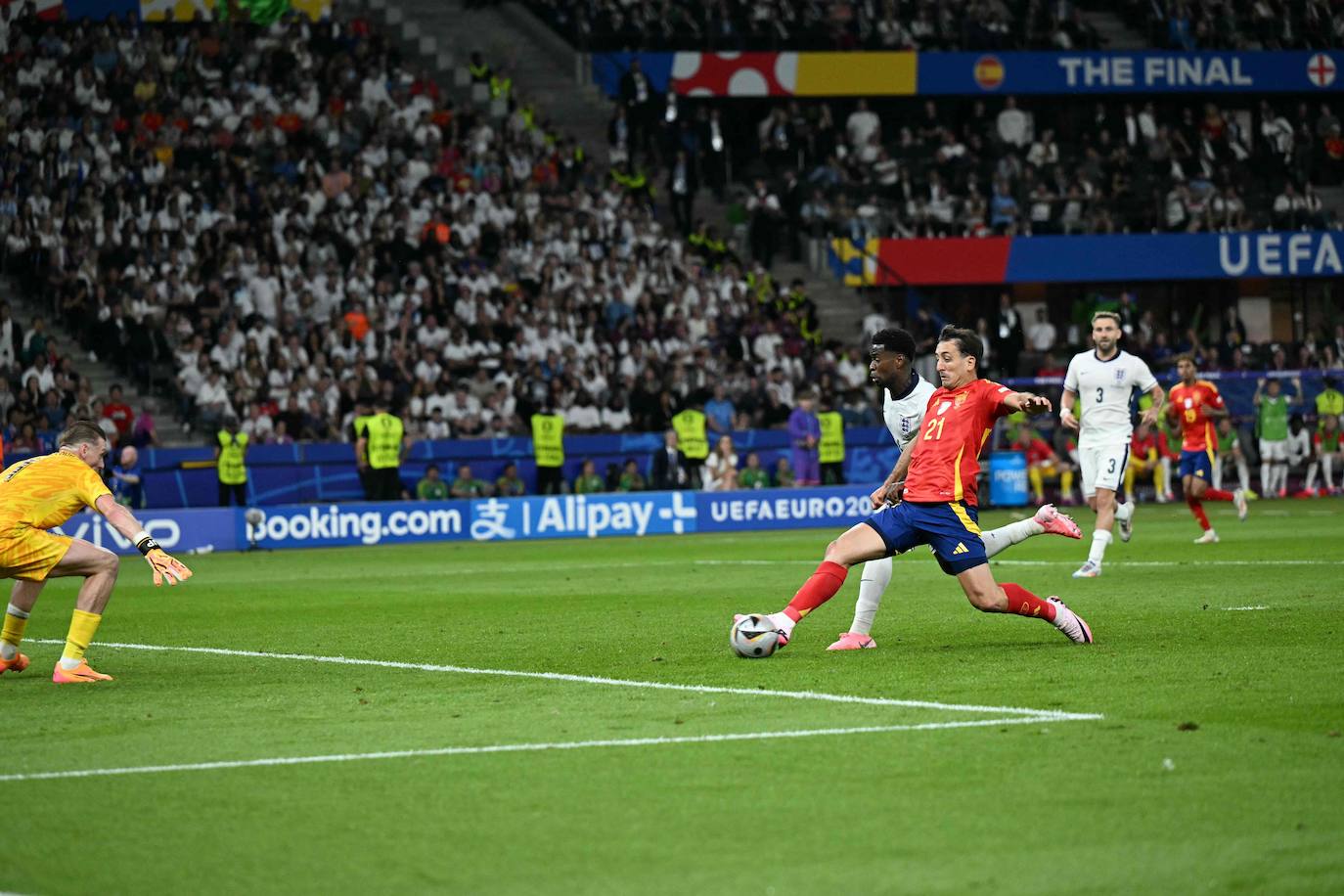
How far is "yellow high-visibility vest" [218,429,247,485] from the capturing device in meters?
31.0

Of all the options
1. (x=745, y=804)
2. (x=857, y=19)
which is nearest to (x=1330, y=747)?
(x=745, y=804)

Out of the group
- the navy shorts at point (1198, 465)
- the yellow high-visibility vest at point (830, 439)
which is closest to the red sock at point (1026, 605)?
the navy shorts at point (1198, 465)

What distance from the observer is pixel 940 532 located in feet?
37.6

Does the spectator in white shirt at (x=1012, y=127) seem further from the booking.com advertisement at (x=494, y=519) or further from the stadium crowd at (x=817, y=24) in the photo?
the booking.com advertisement at (x=494, y=519)

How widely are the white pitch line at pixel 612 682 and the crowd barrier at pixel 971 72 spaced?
31.3 metres

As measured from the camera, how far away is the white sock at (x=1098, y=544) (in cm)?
1806

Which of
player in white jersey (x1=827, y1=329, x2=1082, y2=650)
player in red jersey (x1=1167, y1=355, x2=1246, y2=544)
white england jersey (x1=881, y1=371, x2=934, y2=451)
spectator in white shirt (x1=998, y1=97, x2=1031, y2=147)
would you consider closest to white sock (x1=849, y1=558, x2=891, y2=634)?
player in white jersey (x1=827, y1=329, x2=1082, y2=650)

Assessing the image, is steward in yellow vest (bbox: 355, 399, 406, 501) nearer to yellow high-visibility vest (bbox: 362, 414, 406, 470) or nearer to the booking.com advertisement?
yellow high-visibility vest (bbox: 362, 414, 406, 470)

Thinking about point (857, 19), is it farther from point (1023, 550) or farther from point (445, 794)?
point (445, 794)

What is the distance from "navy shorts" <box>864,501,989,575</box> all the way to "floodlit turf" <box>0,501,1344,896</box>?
0.63 metres

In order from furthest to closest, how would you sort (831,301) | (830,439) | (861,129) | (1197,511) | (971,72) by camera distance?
(971,72)
(861,129)
(831,301)
(830,439)
(1197,511)

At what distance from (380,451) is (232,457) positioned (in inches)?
95.2

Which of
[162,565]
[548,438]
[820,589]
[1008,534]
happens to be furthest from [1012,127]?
[162,565]

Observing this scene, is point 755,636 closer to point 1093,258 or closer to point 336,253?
point 336,253
